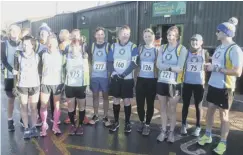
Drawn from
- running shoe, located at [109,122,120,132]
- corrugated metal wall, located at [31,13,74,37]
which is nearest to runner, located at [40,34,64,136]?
running shoe, located at [109,122,120,132]

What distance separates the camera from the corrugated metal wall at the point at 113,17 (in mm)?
13922

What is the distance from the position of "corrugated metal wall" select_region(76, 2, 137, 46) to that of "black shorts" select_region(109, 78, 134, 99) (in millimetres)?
9209

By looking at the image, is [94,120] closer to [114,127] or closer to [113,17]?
[114,127]

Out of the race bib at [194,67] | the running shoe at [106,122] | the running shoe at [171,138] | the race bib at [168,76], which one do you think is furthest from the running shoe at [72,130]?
the race bib at [194,67]

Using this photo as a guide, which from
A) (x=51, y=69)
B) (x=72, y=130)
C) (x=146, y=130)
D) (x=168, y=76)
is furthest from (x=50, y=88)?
(x=168, y=76)

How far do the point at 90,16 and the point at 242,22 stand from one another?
11273 millimetres

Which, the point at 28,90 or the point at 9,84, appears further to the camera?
the point at 9,84

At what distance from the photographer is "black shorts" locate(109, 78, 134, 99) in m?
4.71

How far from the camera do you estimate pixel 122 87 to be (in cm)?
472

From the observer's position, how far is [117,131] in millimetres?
5059

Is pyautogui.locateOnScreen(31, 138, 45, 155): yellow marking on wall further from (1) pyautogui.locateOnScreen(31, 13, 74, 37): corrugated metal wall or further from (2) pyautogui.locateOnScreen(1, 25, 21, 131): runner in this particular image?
(1) pyautogui.locateOnScreen(31, 13, 74, 37): corrugated metal wall

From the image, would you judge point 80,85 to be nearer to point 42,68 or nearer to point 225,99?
point 42,68

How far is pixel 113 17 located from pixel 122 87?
1141 cm

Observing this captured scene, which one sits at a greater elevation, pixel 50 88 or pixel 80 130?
pixel 50 88
